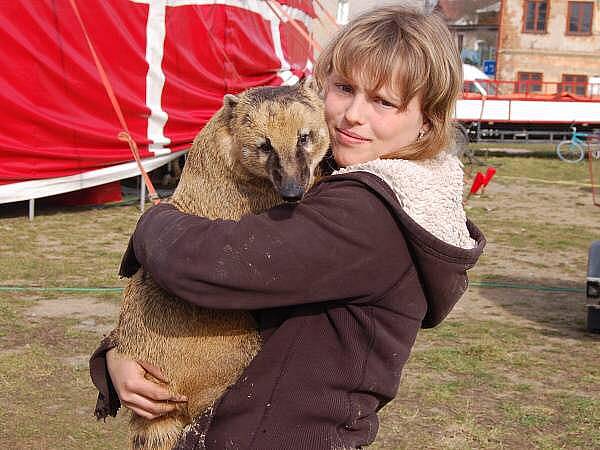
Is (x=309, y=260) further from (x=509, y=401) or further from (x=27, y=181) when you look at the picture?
(x=27, y=181)

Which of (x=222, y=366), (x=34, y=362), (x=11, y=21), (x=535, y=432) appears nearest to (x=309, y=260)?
(x=222, y=366)

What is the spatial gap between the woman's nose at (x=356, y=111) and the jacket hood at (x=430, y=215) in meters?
0.15

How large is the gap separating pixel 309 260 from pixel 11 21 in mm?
9293

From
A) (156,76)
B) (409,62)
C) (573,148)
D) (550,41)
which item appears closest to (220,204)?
(409,62)

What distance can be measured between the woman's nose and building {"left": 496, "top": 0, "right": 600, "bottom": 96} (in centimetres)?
3710

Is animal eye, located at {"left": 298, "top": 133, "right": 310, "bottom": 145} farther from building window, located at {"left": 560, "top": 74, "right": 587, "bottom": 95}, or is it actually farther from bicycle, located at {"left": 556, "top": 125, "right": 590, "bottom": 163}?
building window, located at {"left": 560, "top": 74, "right": 587, "bottom": 95}

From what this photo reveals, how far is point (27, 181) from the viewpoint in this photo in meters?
10.9

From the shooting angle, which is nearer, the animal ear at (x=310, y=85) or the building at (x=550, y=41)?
the animal ear at (x=310, y=85)

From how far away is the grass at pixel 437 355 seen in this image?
5176 millimetres

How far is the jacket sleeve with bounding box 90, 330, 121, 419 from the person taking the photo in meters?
2.23

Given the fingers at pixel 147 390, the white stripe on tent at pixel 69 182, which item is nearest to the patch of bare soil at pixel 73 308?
the white stripe on tent at pixel 69 182

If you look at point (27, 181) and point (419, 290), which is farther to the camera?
point (27, 181)

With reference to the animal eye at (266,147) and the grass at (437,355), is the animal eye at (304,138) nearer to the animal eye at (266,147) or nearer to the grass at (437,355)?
the animal eye at (266,147)

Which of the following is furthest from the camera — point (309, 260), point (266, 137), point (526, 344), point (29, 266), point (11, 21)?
point (11, 21)
